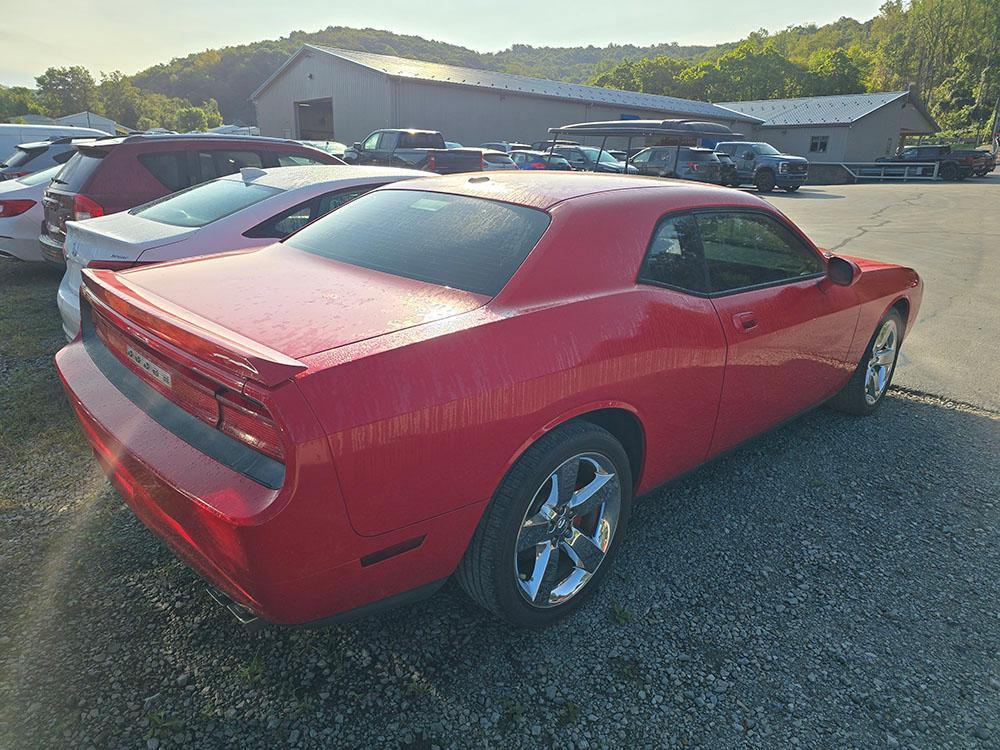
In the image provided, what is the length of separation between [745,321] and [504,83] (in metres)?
36.5

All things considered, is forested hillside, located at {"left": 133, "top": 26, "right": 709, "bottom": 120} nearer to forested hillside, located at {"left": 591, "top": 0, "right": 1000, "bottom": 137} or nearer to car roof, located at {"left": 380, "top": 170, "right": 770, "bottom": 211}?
forested hillside, located at {"left": 591, "top": 0, "right": 1000, "bottom": 137}

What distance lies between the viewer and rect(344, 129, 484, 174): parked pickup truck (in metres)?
15.3

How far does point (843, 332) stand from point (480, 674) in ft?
9.27

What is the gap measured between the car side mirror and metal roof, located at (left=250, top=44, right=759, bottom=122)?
99.4 feet

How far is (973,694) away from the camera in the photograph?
7.00 ft

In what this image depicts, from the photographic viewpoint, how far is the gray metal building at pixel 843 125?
139 feet

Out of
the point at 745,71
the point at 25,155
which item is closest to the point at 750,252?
the point at 25,155

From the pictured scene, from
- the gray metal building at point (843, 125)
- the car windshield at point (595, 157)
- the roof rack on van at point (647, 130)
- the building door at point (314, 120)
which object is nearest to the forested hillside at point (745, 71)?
the gray metal building at point (843, 125)

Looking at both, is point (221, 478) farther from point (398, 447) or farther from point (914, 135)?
point (914, 135)

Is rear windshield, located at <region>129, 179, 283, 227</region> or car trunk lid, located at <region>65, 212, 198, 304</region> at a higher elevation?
rear windshield, located at <region>129, 179, 283, 227</region>

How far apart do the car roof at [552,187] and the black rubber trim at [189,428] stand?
4.78 feet

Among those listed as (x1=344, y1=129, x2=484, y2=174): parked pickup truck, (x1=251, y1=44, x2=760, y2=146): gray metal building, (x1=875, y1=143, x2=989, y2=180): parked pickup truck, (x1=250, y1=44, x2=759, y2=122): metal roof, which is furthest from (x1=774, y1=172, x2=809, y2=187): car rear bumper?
(x1=250, y1=44, x2=759, y2=122): metal roof

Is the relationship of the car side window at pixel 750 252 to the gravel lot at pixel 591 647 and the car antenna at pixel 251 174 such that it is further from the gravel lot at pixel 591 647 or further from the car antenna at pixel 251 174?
the car antenna at pixel 251 174

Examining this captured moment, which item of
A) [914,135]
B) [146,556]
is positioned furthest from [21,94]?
[146,556]
